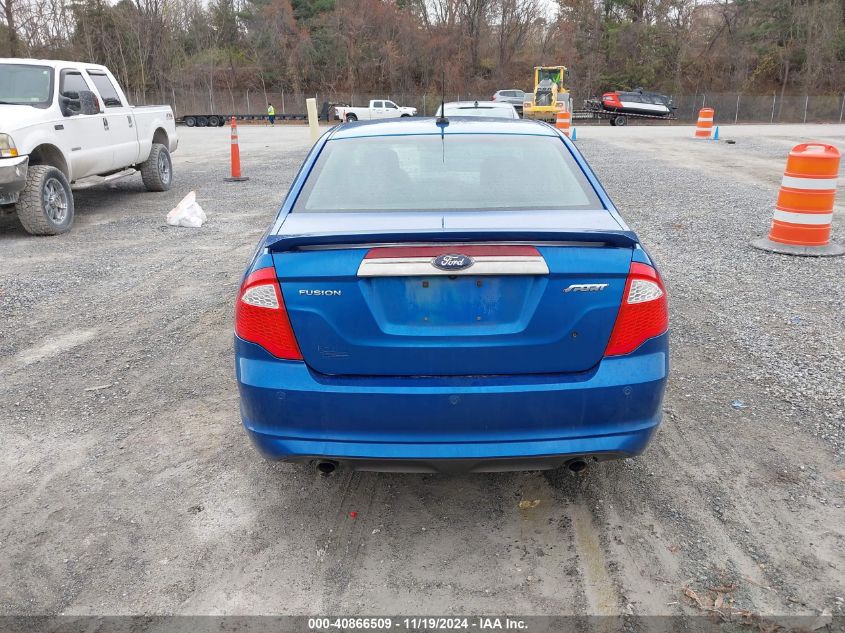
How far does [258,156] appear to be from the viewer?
19859 millimetres

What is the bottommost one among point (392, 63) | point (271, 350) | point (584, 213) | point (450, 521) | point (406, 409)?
point (450, 521)

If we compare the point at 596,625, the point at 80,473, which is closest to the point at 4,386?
the point at 80,473

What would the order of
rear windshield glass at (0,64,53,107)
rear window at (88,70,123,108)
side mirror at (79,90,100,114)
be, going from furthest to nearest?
rear window at (88,70,123,108) → side mirror at (79,90,100,114) → rear windshield glass at (0,64,53,107)

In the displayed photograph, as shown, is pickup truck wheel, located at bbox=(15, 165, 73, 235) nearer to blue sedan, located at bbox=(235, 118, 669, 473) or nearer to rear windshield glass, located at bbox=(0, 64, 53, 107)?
rear windshield glass, located at bbox=(0, 64, 53, 107)

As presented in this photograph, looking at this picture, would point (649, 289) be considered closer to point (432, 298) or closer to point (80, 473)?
point (432, 298)

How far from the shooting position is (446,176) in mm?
3398

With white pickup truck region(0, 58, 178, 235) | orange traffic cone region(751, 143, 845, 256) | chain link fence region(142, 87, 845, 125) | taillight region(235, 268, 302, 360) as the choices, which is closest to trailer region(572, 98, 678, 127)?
chain link fence region(142, 87, 845, 125)

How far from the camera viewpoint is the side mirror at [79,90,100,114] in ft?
30.2

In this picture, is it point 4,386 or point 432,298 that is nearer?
point 432,298

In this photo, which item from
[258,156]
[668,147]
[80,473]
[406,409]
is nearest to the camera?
[406,409]

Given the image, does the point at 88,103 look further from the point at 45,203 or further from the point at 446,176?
the point at 446,176

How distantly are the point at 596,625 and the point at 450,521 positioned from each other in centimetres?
83

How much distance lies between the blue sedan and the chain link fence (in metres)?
52.1

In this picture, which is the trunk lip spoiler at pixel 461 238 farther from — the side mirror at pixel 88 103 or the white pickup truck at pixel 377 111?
the white pickup truck at pixel 377 111
